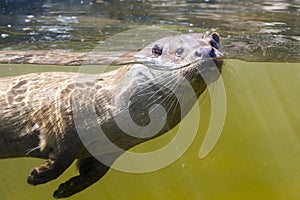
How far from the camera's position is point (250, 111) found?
612 inches

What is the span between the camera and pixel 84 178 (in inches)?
180

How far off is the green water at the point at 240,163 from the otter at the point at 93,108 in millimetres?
6743

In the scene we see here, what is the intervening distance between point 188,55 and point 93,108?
1187mm

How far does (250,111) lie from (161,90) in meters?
11.9

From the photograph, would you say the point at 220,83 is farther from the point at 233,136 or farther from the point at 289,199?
the point at 233,136

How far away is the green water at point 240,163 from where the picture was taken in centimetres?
1250

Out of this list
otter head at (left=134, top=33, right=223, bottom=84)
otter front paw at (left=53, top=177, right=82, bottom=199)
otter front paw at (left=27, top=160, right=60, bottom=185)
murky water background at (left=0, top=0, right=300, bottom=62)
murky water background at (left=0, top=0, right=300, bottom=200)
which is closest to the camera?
otter head at (left=134, top=33, right=223, bottom=84)

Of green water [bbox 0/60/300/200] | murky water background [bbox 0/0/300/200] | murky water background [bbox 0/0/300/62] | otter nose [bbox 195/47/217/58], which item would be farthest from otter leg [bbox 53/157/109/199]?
green water [bbox 0/60/300/200]

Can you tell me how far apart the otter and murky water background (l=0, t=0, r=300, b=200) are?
48 centimetres

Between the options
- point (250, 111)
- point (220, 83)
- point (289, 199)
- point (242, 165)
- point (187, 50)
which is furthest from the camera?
point (250, 111)

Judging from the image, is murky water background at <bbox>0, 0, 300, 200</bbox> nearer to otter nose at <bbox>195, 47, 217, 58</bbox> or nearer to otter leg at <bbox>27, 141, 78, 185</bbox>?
otter nose at <bbox>195, 47, 217, 58</bbox>

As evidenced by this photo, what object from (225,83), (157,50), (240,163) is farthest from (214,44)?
(240,163)

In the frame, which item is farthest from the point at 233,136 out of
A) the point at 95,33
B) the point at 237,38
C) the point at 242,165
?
the point at 95,33

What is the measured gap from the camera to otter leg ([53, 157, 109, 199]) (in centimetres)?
446
